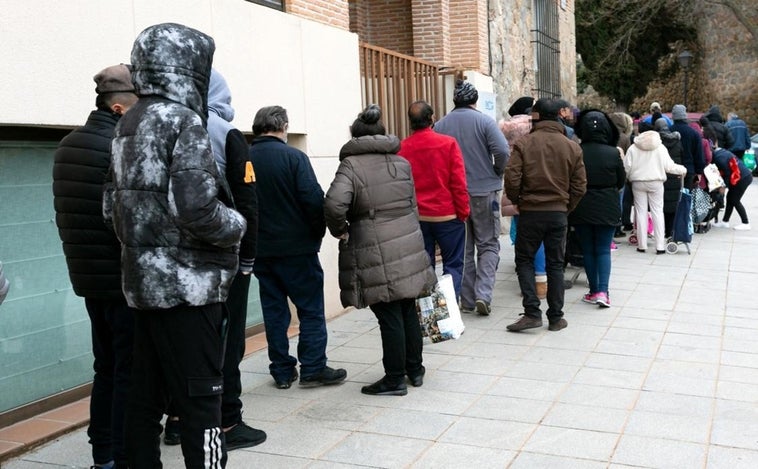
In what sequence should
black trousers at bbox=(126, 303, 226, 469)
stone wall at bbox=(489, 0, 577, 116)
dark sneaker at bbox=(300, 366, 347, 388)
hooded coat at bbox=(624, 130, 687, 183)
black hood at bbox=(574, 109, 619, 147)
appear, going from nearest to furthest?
1. black trousers at bbox=(126, 303, 226, 469)
2. dark sneaker at bbox=(300, 366, 347, 388)
3. black hood at bbox=(574, 109, 619, 147)
4. hooded coat at bbox=(624, 130, 687, 183)
5. stone wall at bbox=(489, 0, 577, 116)

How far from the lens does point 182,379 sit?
3346mm

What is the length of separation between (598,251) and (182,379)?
527 cm

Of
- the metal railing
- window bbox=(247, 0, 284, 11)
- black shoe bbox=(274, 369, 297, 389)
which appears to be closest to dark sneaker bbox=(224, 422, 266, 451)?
black shoe bbox=(274, 369, 297, 389)

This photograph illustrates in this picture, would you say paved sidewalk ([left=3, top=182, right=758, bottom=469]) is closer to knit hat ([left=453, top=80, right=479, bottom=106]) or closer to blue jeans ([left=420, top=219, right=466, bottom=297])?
blue jeans ([left=420, top=219, right=466, bottom=297])

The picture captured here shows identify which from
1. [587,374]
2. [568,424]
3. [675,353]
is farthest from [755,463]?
[675,353]

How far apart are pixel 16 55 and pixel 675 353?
4.88 metres

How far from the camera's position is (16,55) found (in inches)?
182

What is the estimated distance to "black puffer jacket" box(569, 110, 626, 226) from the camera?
7.65m

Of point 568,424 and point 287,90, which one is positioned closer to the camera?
point 568,424

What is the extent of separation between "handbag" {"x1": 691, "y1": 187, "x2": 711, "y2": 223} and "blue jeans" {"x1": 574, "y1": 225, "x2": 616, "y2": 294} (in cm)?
520

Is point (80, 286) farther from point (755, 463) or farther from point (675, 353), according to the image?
point (675, 353)

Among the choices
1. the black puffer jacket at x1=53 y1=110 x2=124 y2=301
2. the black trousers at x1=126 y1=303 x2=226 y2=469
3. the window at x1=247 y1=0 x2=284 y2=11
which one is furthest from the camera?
the window at x1=247 y1=0 x2=284 y2=11

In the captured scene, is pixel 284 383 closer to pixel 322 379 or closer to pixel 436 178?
pixel 322 379

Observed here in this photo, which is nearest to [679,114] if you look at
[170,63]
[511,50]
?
[511,50]
